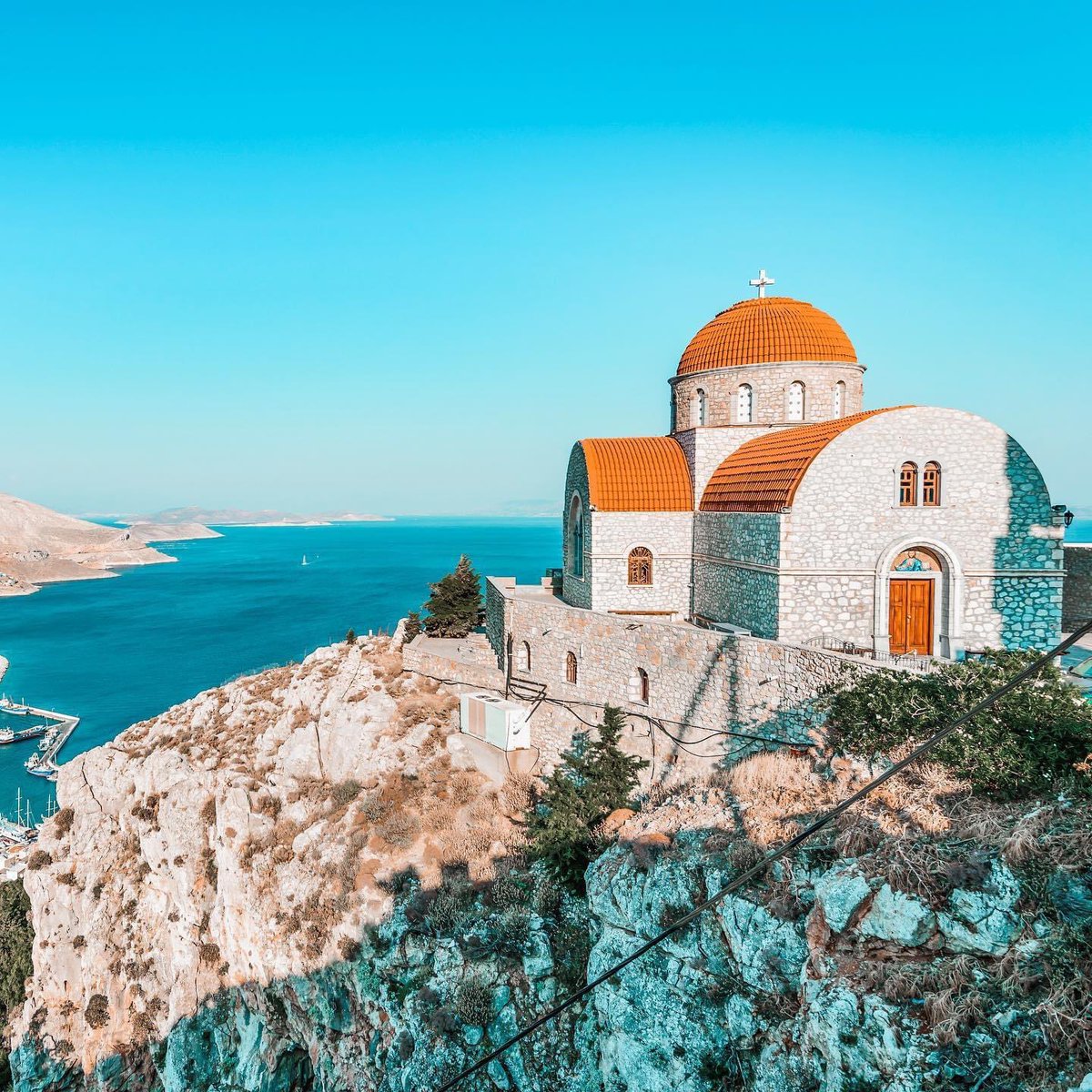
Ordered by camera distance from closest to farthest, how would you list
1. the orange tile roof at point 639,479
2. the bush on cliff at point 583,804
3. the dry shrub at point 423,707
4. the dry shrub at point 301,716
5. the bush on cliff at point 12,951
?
the bush on cliff at point 583,804 → the orange tile roof at point 639,479 → the dry shrub at point 423,707 → the dry shrub at point 301,716 → the bush on cliff at point 12,951

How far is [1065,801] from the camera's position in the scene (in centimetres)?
807

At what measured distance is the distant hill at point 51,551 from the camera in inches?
4572

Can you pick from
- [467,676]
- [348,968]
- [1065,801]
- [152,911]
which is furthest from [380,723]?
[1065,801]

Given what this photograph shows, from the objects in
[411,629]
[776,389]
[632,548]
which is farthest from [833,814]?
[411,629]

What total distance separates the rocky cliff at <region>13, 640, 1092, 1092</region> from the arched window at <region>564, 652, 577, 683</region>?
3.26m

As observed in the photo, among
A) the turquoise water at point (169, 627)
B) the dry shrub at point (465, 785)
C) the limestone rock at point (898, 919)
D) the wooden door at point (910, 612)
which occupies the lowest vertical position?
the turquoise water at point (169, 627)

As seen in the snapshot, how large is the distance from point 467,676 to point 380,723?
2.81m

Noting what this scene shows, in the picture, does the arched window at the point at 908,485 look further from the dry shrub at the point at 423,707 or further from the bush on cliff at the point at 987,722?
the dry shrub at the point at 423,707

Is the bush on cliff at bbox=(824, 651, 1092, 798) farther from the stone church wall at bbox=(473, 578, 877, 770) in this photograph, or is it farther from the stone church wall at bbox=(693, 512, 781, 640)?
the stone church wall at bbox=(693, 512, 781, 640)

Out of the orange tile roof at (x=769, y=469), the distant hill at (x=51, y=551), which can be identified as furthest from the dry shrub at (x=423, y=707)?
the distant hill at (x=51, y=551)

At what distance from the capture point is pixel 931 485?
14266mm

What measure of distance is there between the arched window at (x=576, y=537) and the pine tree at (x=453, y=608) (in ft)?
14.0

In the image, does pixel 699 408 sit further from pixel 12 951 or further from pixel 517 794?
pixel 12 951

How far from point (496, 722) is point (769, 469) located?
9.37 metres
